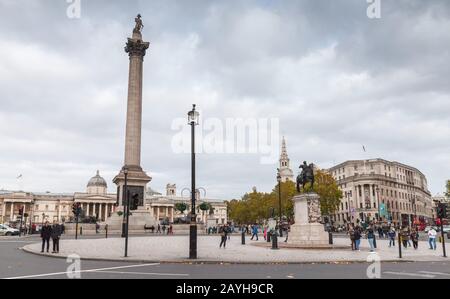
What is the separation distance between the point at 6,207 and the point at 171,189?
7199cm

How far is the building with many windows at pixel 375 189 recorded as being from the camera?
123m

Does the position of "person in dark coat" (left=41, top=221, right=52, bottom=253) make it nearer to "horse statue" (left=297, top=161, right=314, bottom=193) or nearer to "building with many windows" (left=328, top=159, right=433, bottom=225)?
"horse statue" (left=297, top=161, right=314, bottom=193)

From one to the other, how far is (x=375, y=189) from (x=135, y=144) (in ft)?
289

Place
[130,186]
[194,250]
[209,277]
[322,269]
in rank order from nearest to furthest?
[209,277]
[322,269]
[194,250]
[130,186]

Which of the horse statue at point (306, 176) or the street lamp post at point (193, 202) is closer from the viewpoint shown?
the street lamp post at point (193, 202)

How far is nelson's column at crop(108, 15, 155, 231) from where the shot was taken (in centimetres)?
5656

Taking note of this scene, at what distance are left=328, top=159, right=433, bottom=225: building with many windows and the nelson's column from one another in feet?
256

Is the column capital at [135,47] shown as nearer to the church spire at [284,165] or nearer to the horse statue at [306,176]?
the horse statue at [306,176]

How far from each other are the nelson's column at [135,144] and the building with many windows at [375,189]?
7801 centimetres

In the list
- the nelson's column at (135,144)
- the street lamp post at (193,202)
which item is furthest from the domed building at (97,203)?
the street lamp post at (193,202)

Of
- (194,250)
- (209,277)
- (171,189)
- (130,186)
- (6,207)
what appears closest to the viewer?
(209,277)
